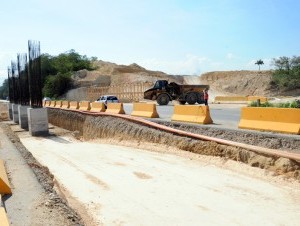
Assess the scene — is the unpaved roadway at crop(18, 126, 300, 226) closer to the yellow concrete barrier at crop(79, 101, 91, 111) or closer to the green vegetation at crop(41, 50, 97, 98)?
the yellow concrete barrier at crop(79, 101, 91, 111)

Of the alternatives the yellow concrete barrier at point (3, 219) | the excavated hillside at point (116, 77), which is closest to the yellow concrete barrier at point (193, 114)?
the yellow concrete barrier at point (3, 219)

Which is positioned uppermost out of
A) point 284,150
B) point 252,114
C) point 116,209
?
point 252,114

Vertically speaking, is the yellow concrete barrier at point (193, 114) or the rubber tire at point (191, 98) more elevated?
the rubber tire at point (191, 98)

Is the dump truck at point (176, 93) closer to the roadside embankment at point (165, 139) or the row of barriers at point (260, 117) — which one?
the roadside embankment at point (165, 139)

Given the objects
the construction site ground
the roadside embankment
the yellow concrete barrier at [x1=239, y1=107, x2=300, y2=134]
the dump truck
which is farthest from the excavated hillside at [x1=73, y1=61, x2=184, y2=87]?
the construction site ground

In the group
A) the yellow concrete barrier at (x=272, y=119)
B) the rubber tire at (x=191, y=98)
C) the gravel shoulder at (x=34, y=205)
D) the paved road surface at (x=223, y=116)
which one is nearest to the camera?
the gravel shoulder at (x=34, y=205)

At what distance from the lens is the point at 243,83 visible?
6769cm

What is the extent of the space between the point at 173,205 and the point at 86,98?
64439 mm

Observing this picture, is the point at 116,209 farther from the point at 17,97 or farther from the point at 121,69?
the point at 121,69

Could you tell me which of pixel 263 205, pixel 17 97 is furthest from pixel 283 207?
pixel 17 97

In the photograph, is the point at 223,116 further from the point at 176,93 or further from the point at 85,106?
the point at 85,106

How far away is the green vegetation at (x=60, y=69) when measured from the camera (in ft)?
269

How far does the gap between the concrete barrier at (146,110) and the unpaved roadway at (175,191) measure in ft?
20.8

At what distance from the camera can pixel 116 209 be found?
303 inches
